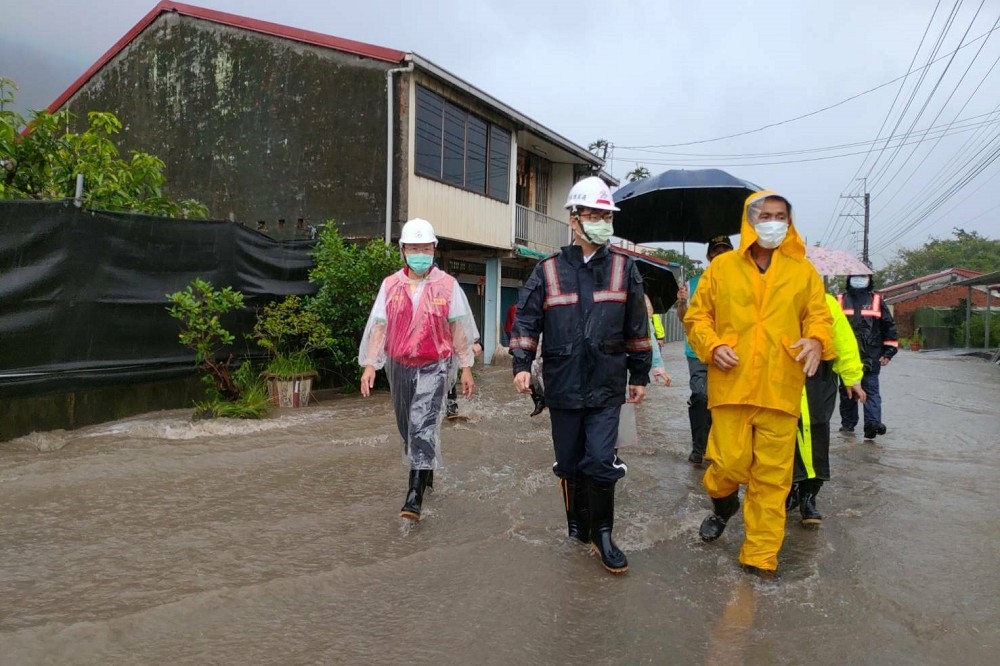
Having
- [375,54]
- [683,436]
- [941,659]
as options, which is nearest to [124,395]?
[683,436]

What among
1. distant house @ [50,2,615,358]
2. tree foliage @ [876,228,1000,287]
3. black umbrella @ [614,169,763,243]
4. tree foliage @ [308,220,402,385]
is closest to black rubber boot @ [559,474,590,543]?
black umbrella @ [614,169,763,243]

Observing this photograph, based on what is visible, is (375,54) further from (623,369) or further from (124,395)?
(623,369)

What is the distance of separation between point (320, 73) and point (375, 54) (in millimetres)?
1506

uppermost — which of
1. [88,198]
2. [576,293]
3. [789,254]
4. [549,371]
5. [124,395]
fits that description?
[88,198]

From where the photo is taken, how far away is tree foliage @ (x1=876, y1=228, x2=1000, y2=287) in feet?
191

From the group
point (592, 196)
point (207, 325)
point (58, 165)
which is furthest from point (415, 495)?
point (58, 165)

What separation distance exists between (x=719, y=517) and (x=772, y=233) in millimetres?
1645

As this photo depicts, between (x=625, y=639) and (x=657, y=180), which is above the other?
(x=657, y=180)

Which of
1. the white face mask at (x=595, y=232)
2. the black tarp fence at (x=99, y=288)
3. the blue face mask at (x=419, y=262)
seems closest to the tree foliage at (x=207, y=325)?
the black tarp fence at (x=99, y=288)

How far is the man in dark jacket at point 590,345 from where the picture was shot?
3582 millimetres

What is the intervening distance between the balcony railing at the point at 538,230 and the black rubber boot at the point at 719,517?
1368 cm

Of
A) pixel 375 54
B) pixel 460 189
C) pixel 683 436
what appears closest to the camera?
pixel 683 436

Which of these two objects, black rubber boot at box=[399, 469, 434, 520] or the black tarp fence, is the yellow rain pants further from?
the black tarp fence

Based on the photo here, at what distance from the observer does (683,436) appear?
7.45 meters
